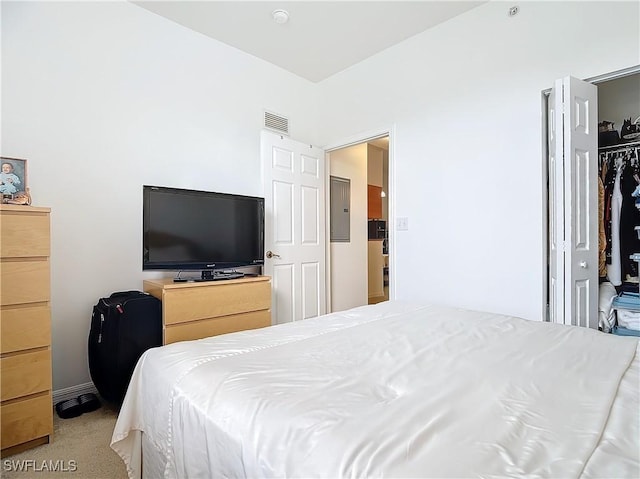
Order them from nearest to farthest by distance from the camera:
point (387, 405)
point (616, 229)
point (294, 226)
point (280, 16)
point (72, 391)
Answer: point (387, 405)
point (72, 391)
point (616, 229)
point (280, 16)
point (294, 226)

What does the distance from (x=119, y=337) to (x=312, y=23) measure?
292cm

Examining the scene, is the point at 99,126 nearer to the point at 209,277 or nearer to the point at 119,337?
the point at 209,277

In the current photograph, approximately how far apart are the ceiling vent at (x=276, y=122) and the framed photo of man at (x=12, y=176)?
2.16 m

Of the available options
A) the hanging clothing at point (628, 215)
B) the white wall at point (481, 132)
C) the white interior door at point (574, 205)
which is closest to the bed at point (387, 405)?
the white interior door at point (574, 205)

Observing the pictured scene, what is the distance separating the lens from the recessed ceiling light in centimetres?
288

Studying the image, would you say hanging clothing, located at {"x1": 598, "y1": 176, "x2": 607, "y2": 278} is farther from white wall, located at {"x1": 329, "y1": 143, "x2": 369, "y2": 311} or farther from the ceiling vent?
the ceiling vent

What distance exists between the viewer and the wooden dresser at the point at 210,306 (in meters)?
2.39

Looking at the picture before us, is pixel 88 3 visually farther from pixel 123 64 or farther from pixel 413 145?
pixel 413 145

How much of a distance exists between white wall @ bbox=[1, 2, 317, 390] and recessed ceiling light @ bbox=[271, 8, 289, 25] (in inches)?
26.7

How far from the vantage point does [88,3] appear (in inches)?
101

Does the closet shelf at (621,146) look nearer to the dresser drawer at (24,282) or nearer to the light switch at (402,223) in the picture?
the light switch at (402,223)

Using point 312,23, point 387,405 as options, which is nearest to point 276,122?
point 312,23

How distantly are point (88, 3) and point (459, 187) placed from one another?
10.5ft

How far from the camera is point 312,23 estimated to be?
304cm
